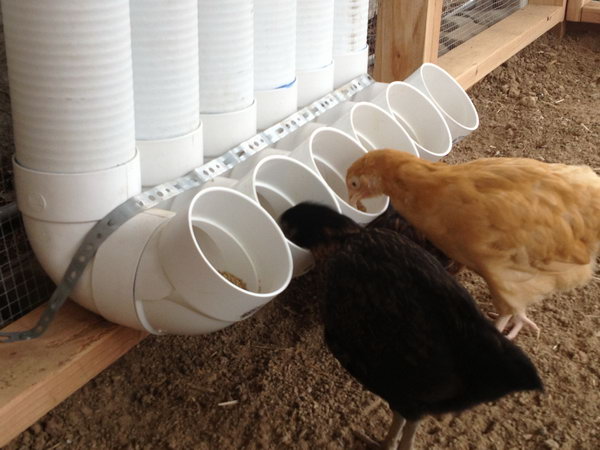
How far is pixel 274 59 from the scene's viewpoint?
2102 mm

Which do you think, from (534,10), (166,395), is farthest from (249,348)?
(534,10)

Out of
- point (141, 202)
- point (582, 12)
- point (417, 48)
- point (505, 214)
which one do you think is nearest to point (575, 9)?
point (582, 12)

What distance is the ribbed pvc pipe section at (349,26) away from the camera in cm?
246

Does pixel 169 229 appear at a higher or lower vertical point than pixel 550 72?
higher

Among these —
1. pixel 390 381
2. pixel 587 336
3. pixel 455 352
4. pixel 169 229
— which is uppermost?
pixel 169 229

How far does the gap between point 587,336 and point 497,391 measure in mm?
820

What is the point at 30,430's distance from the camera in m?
1.67

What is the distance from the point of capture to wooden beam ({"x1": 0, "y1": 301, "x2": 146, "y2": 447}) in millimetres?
1472

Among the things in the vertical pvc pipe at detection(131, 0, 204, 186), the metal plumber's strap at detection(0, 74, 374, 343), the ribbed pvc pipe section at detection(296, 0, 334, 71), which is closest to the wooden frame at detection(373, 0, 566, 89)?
the ribbed pvc pipe section at detection(296, 0, 334, 71)

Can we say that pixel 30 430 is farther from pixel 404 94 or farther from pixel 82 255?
pixel 404 94

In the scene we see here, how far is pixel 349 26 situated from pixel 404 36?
49 centimetres

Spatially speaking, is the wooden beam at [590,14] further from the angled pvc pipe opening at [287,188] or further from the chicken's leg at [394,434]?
the chicken's leg at [394,434]

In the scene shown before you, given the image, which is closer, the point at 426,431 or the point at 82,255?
the point at 82,255

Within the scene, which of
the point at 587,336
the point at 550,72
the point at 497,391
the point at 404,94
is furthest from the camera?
the point at 550,72
